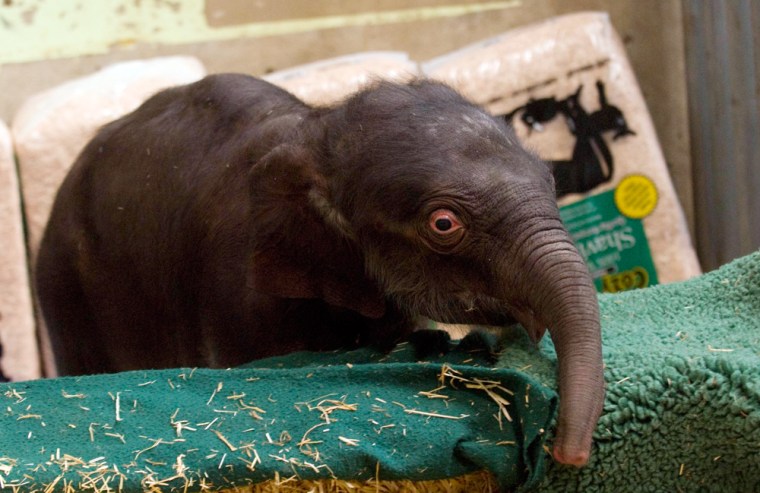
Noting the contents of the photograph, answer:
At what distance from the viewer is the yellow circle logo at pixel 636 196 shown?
4676mm

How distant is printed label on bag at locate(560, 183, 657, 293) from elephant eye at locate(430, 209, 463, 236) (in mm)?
2404

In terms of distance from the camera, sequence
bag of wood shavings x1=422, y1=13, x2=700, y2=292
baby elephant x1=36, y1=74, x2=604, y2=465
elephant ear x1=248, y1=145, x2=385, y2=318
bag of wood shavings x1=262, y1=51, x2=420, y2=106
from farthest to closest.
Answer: bag of wood shavings x1=422, y1=13, x2=700, y2=292
bag of wood shavings x1=262, y1=51, x2=420, y2=106
elephant ear x1=248, y1=145, x2=385, y2=318
baby elephant x1=36, y1=74, x2=604, y2=465

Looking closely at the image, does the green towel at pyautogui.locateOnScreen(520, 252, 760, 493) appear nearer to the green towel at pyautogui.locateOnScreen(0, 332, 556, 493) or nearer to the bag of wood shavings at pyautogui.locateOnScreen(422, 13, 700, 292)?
the green towel at pyautogui.locateOnScreen(0, 332, 556, 493)

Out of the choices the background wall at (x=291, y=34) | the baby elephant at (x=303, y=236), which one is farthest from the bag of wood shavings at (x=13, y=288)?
the background wall at (x=291, y=34)

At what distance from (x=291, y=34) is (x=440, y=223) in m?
2.93

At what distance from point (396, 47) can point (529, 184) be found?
9.79 ft

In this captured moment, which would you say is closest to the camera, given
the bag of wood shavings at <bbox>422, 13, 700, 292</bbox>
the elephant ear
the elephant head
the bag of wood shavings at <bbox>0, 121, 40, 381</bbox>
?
the elephant head

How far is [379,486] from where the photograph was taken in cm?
206

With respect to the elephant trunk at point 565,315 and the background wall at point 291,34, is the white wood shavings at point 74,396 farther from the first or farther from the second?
the background wall at point 291,34

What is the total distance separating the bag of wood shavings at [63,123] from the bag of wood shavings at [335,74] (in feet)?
1.55

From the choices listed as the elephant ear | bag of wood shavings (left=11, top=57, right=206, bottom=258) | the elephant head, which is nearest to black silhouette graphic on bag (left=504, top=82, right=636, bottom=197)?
bag of wood shavings (left=11, top=57, right=206, bottom=258)

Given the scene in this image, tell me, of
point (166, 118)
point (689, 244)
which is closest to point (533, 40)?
point (689, 244)

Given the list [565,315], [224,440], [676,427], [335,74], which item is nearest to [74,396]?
[224,440]

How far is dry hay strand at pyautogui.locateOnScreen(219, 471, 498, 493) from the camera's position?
2.05 m
